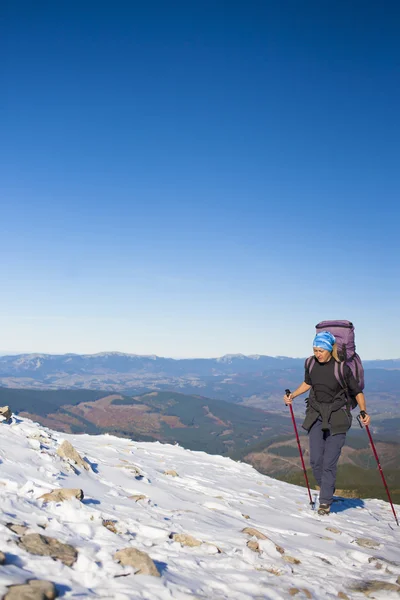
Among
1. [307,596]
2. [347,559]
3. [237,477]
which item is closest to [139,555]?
[307,596]

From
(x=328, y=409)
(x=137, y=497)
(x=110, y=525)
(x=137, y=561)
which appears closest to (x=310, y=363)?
(x=328, y=409)

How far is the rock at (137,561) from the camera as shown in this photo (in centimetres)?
536

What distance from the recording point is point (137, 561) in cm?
552

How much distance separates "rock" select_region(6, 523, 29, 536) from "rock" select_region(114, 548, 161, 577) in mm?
1281

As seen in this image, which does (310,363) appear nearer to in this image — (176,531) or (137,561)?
(176,531)

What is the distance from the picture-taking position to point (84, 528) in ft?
21.2

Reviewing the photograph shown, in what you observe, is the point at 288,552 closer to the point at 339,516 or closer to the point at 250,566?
the point at 250,566

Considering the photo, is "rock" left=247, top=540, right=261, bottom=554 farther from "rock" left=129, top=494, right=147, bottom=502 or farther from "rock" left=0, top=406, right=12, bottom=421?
"rock" left=0, top=406, right=12, bottom=421

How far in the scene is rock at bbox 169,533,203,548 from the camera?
6.95 meters

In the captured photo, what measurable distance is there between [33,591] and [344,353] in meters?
9.72

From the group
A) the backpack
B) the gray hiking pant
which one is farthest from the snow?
the backpack

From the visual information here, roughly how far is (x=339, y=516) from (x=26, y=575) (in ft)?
33.3

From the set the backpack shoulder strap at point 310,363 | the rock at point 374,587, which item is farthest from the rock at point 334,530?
the backpack shoulder strap at point 310,363

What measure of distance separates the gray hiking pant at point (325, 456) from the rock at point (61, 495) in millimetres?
7008
